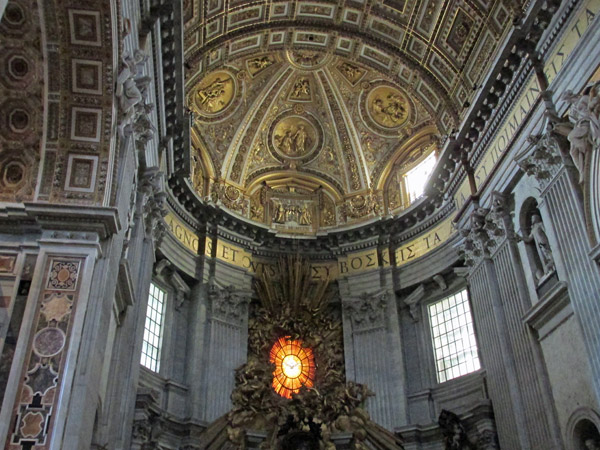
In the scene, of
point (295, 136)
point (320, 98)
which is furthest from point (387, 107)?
point (295, 136)

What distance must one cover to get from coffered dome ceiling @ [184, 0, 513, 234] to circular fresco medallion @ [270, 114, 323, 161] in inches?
1.5

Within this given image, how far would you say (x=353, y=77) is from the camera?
23.2 metres

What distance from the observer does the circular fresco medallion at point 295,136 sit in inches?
950

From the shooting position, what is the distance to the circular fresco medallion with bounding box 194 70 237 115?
71.4 ft

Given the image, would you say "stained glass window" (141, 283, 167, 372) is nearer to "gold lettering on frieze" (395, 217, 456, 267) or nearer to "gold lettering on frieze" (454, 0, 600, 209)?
"gold lettering on frieze" (395, 217, 456, 267)

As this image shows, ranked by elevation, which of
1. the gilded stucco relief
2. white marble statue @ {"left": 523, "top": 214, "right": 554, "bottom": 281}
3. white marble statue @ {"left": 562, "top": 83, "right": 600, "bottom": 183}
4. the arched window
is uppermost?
the gilded stucco relief

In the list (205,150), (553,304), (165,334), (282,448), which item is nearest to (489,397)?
(553,304)

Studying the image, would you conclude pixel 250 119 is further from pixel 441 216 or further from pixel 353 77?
pixel 441 216

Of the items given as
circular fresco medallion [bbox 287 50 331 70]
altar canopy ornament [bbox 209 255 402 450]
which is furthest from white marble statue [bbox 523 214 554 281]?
circular fresco medallion [bbox 287 50 331 70]

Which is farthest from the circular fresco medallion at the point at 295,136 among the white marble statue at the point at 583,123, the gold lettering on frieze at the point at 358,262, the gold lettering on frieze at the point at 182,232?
the white marble statue at the point at 583,123

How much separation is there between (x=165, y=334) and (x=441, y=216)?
9069 millimetres

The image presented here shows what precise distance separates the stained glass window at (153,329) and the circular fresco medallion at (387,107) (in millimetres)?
10052

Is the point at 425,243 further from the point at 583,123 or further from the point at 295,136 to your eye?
the point at 583,123

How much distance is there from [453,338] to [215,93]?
11.3m
